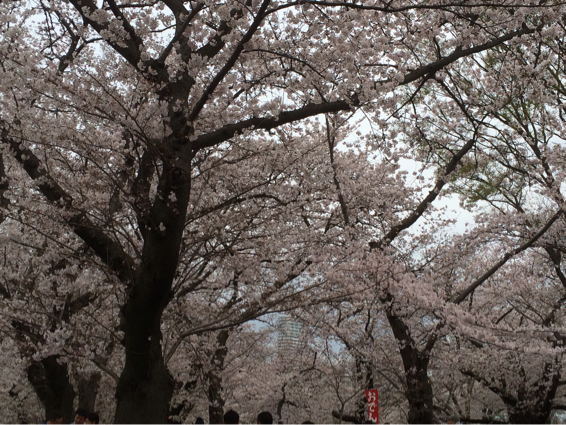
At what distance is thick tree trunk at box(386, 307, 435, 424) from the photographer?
24.3 ft

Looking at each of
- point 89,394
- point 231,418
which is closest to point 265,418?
point 231,418

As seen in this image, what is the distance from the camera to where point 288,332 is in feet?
42.1

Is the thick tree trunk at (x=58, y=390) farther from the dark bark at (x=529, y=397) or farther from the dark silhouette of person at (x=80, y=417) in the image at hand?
the dark bark at (x=529, y=397)

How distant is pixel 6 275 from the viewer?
7609 millimetres

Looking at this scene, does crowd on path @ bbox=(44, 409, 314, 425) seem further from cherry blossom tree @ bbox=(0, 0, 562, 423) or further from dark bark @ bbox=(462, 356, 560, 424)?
dark bark @ bbox=(462, 356, 560, 424)

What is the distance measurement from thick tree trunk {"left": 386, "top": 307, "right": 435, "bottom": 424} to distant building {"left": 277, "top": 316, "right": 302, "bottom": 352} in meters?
2.77

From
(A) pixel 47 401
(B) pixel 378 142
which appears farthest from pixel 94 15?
(A) pixel 47 401

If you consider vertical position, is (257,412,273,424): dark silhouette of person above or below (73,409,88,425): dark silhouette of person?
above

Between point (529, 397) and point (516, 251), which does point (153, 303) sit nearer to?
point (516, 251)

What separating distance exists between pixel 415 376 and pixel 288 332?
18.2 feet

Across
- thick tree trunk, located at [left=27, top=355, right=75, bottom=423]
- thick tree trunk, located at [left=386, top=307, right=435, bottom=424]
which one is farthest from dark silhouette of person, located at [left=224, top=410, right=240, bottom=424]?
thick tree trunk, located at [left=27, top=355, right=75, bottom=423]

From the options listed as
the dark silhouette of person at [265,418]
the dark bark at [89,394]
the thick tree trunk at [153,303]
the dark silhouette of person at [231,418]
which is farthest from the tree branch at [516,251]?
the dark bark at [89,394]

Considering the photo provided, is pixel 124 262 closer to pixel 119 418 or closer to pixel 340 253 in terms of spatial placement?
pixel 119 418

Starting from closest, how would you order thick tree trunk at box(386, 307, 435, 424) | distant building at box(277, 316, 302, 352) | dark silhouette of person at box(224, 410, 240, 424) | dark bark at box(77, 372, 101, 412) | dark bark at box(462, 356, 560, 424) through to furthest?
dark silhouette of person at box(224, 410, 240, 424)
thick tree trunk at box(386, 307, 435, 424)
dark bark at box(77, 372, 101, 412)
distant building at box(277, 316, 302, 352)
dark bark at box(462, 356, 560, 424)
